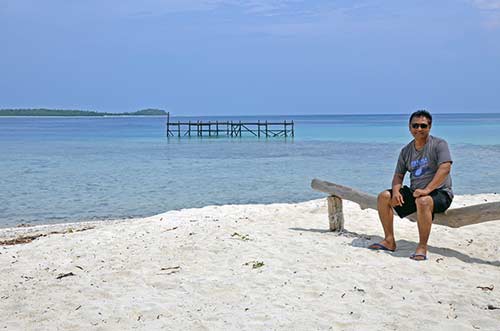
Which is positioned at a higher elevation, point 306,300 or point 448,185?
point 448,185

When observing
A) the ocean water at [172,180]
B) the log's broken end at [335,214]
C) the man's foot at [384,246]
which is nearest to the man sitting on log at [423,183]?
the man's foot at [384,246]

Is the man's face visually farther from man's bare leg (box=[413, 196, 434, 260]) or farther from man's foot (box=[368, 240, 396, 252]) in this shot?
man's foot (box=[368, 240, 396, 252])

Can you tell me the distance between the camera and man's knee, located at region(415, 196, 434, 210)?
5.86m

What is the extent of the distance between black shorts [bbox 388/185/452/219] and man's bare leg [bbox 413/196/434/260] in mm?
81

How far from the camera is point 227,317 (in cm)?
440

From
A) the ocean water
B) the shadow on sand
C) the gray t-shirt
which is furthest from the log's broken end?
the ocean water

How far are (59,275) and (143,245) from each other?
1.25 metres

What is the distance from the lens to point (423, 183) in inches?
237

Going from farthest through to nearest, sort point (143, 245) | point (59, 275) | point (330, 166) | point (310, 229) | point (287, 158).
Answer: point (287, 158) < point (330, 166) < point (310, 229) < point (143, 245) < point (59, 275)

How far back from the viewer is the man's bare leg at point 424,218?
5871 millimetres

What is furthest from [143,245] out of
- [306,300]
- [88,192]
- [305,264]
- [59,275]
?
[88,192]

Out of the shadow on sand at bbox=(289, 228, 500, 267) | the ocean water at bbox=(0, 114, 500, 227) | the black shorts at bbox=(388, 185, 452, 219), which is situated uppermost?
the black shorts at bbox=(388, 185, 452, 219)

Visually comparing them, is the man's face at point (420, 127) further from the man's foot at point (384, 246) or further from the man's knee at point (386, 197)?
the man's foot at point (384, 246)

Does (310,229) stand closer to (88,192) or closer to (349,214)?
(349,214)
